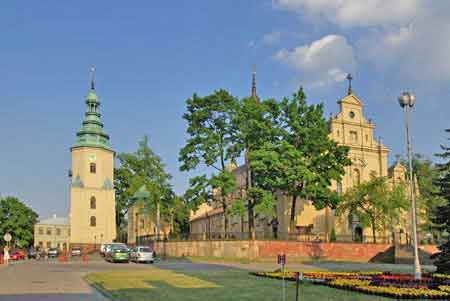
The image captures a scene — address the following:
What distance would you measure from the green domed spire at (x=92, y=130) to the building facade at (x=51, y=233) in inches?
1909

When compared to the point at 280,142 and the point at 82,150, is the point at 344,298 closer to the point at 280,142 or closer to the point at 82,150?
the point at 280,142

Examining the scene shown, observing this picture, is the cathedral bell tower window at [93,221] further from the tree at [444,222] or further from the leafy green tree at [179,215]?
the tree at [444,222]

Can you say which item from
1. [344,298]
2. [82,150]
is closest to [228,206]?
[344,298]

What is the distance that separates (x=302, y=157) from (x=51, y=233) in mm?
96482

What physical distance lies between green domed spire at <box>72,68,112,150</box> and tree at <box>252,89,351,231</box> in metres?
40.9

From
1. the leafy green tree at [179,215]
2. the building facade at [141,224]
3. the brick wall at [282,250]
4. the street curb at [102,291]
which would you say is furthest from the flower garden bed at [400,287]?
the building facade at [141,224]

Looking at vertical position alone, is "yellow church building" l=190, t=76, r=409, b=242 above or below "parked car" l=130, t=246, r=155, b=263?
above

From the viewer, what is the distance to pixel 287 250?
49.4 metres

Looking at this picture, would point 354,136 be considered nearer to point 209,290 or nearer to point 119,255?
point 119,255

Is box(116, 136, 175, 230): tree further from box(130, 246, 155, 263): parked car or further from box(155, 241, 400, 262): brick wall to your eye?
box(130, 246, 155, 263): parked car

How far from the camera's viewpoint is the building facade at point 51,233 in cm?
12794

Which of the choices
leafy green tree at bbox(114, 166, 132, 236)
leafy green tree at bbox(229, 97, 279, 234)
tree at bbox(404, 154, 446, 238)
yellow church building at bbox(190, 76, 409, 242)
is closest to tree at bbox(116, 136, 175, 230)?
leafy green tree at bbox(114, 166, 132, 236)

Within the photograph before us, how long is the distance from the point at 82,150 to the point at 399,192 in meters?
49.2

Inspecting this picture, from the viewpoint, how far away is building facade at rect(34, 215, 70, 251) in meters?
128
